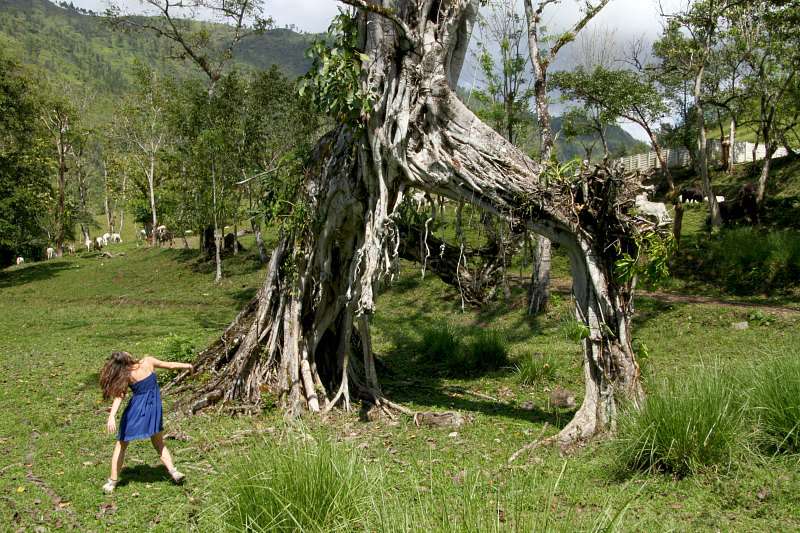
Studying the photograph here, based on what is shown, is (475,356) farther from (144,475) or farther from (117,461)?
(117,461)

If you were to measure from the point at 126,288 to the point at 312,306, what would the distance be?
20461 mm

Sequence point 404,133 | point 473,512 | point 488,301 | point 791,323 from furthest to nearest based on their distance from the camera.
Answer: point 488,301 < point 791,323 < point 404,133 < point 473,512

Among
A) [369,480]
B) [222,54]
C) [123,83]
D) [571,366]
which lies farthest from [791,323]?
[123,83]

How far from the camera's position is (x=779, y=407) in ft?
16.6

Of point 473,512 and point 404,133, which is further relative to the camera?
point 404,133

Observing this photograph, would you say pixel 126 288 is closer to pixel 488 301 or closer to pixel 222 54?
pixel 222 54

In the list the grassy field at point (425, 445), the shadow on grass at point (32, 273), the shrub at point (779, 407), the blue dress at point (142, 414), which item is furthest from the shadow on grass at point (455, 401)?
the shadow on grass at point (32, 273)

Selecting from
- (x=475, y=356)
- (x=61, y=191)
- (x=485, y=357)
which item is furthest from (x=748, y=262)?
(x=61, y=191)

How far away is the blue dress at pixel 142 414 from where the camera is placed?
5.52 metres

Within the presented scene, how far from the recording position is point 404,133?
22.5 ft

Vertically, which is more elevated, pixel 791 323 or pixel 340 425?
pixel 791 323

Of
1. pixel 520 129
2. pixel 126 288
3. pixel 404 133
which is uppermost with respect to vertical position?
pixel 520 129

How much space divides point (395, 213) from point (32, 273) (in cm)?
3059

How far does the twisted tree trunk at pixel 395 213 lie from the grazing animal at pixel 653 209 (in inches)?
5.0
